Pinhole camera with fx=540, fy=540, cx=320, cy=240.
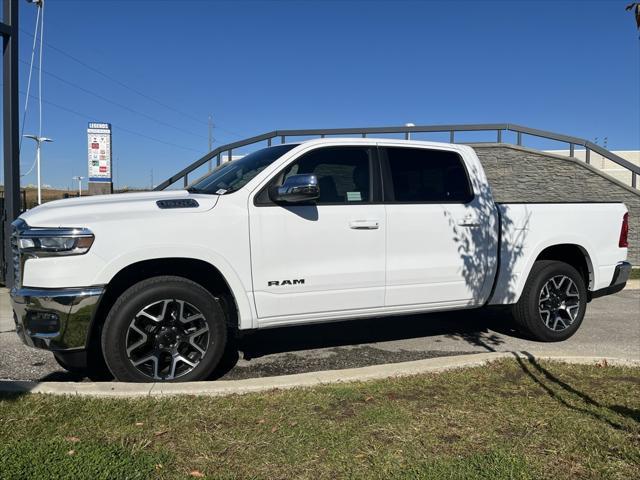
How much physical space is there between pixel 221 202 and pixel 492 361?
2.62 metres

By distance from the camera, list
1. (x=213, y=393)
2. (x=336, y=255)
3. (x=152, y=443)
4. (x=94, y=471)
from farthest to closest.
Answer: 1. (x=336, y=255)
2. (x=213, y=393)
3. (x=152, y=443)
4. (x=94, y=471)

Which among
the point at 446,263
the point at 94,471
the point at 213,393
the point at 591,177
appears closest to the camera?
the point at 94,471

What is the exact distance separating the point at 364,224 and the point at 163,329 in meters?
1.83

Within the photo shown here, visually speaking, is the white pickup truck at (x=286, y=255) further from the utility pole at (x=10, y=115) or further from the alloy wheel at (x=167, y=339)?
the utility pole at (x=10, y=115)

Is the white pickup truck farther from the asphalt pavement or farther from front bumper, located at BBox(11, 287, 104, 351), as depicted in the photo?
the asphalt pavement

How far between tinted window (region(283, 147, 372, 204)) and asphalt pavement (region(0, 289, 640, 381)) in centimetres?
154

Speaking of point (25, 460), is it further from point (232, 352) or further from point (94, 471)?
point (232, 352)

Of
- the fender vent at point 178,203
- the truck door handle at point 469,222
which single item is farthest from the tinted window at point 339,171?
the truck door handle at point 469,222

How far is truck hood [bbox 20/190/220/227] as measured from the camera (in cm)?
378

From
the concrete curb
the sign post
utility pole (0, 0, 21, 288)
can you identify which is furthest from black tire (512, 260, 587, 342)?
the sign post

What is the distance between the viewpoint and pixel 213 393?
372 centimetres

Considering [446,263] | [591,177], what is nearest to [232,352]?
[446,263]

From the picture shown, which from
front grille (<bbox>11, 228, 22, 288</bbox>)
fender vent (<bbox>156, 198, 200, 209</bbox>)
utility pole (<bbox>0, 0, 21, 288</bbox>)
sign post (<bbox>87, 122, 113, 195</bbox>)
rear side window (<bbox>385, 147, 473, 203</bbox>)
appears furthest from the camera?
sign post (<bbox>87, 122, 113, 195</bbox>)

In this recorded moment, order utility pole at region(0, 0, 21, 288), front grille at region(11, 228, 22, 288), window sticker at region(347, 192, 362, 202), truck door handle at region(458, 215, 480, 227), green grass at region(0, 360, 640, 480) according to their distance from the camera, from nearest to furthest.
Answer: green grass at region(0, 360, 640, 480), front grille at region(11, 228, 22, 288), window sticker at region(347, 192, 362, 202), truck door handle at region(458, 215, 480, 227), utility pole at region(0, 0, 21, 288)
